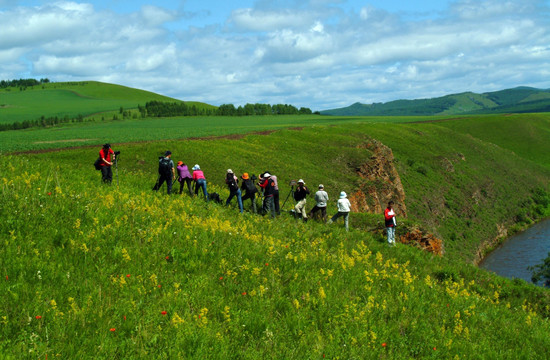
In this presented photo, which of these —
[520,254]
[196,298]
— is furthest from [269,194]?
[520,254]

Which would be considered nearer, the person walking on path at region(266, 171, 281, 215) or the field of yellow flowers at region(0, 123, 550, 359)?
the field of yellow flowers at region(0, 123, 550, 359)

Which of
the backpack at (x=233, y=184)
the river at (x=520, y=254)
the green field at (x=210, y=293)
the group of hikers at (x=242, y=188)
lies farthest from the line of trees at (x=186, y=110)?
the green field at (x=210, y=293)

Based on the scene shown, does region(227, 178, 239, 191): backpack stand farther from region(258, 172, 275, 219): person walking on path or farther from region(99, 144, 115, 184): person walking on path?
region(99, 144, 115, 184): person walking on path

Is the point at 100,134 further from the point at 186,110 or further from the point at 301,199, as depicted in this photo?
the point at 186,110

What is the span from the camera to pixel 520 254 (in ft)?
185

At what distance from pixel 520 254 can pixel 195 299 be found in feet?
201

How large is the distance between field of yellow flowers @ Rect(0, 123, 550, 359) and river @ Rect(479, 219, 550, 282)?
42281mm

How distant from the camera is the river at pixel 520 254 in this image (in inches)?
1951

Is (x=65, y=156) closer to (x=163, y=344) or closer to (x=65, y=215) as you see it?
(x=65, y=215)

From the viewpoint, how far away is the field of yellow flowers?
6.25 metres

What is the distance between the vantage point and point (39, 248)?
859cm

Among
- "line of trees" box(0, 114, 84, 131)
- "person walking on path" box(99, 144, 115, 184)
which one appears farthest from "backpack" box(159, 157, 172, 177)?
"line of trees" box(0, 114, 84, 131)

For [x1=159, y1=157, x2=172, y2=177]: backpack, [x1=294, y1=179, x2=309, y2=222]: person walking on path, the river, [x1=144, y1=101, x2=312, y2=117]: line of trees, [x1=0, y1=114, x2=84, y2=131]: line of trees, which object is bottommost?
the river

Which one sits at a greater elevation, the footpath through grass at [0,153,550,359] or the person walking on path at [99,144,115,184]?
the person walking on path at [99,144,115,184]
